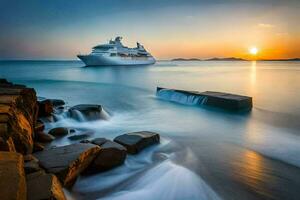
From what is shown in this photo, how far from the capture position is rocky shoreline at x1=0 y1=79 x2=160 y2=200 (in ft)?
9.33

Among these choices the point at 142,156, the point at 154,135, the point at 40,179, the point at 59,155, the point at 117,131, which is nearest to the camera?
the point at 40,179

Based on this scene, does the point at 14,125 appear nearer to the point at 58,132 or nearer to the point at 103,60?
the point at 58,132

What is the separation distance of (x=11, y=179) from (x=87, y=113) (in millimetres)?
6777

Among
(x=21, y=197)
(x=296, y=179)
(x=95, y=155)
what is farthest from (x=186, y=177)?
(x=21, y=197)

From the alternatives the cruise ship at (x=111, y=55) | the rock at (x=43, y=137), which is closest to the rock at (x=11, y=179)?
the rock at (x=43, y=137)

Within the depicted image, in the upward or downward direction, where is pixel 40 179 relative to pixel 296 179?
upward

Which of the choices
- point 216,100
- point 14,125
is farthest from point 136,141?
point 216,100

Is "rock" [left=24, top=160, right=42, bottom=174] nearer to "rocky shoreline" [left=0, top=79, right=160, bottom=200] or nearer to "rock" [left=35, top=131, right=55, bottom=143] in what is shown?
"rocky shoreline" [left=0, top=79, right=160, bottom=200]

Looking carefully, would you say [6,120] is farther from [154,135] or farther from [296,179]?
[296,179]

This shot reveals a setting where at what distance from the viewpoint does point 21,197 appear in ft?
8.38

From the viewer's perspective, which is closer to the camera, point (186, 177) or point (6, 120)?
point (6, 120)

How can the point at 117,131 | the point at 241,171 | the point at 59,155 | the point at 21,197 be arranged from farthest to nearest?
the point at 117,131, the point at 241,171, the point at 59,155, the point at 21,197

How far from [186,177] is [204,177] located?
0.33 m

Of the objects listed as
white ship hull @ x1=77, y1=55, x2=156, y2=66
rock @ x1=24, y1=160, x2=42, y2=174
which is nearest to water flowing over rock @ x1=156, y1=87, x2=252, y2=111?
rock @ x1=24, y1=160, x2=42, y2=174
